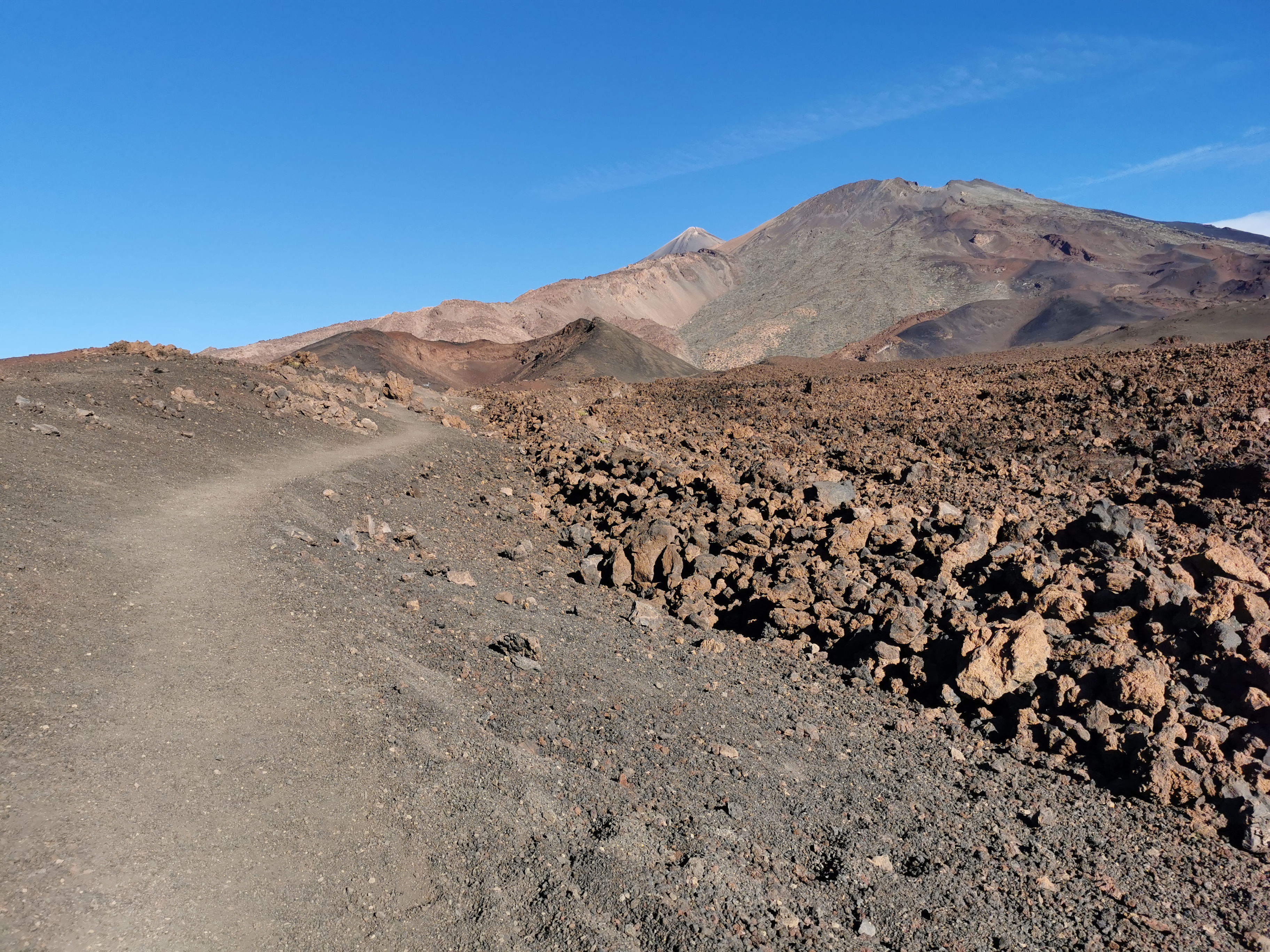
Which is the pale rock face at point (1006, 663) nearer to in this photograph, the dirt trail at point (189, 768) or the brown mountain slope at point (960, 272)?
the dirt trail at point (189, 768)

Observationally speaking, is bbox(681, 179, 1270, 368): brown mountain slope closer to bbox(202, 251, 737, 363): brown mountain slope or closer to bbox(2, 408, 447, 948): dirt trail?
bbox(202, 251, 737, 363): brown mountain slope

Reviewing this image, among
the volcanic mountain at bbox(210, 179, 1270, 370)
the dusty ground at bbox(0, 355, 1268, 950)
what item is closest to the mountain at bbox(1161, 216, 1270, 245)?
the volcanic mountain at bbox(210, 179, 1270, 370)

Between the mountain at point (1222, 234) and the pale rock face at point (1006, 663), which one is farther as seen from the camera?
the mountain at point (1222, 234)

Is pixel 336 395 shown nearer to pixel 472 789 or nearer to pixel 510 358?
pixel 472 789

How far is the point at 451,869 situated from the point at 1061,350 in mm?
25036

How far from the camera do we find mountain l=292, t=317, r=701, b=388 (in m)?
37.6

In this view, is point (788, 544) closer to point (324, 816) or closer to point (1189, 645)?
point (1189, 645)

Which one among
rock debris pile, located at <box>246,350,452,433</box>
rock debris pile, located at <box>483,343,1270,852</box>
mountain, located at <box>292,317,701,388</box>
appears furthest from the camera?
mountain, located at <box>292,317,701,388</box>

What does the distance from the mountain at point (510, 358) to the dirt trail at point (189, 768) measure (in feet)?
94.9

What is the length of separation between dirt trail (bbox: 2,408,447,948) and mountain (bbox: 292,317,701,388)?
2892 centimetres

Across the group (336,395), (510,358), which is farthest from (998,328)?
(336,395)

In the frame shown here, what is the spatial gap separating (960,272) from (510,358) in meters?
46.3

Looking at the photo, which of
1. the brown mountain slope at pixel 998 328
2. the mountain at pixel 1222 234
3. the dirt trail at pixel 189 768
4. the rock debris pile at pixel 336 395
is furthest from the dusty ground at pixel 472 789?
the mountain at pixel 1222 234

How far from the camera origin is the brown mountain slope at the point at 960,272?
53719mm
